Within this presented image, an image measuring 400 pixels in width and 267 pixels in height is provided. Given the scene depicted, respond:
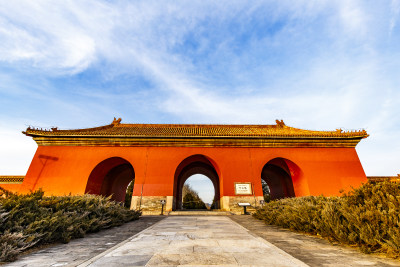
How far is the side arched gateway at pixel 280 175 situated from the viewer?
12.0 m

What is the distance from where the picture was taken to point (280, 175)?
14.3m

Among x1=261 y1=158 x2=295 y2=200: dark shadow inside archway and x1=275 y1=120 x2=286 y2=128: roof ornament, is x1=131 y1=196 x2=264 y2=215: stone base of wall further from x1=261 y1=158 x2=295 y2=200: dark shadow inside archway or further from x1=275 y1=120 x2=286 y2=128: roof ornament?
x1=275 y1=120 x2=286 y2=128: roof ornament

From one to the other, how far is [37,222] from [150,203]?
7.24m

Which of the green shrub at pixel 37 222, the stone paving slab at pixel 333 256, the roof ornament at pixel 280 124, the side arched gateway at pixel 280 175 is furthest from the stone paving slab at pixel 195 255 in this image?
the roof ornament at pixel 280 124

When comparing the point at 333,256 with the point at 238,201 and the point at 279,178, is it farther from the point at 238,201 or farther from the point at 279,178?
the point at 279,178

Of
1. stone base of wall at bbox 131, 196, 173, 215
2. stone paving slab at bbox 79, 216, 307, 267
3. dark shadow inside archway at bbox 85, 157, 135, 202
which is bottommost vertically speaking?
stone paving slab at bbox 79, 216, 307, 267

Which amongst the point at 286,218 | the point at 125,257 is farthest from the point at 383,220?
the point at 125,257

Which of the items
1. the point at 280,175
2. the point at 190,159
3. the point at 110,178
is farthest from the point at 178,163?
the point at 280,175

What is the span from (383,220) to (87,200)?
697 centimetres

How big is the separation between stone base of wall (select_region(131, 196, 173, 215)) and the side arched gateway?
288 inches

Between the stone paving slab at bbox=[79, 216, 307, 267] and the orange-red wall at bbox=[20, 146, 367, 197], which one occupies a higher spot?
the orange-red wall at bbox=[20, 146, 367, 197]

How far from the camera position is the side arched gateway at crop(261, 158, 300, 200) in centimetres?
1202

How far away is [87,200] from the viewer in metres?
5.55

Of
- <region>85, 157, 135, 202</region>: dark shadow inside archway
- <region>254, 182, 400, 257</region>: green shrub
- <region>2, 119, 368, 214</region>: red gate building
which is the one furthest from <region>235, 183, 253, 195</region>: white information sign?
<region>85, 157, 135, 202</region>: dark shadow inside archway
